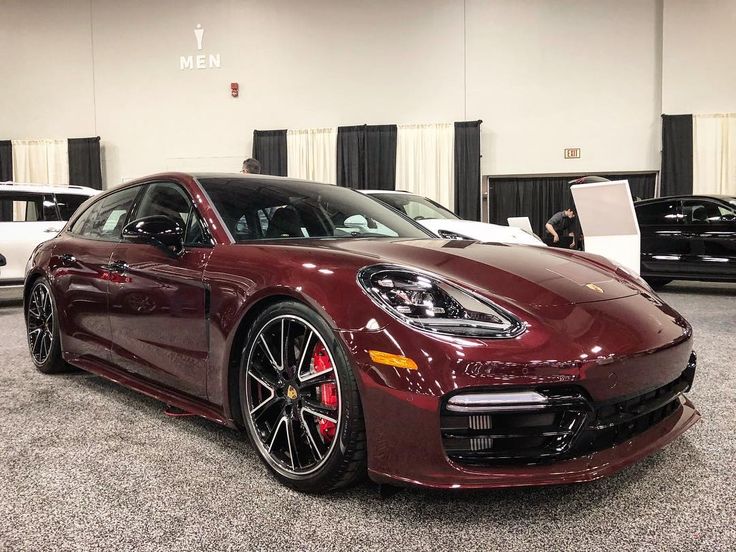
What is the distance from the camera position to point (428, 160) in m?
10.8

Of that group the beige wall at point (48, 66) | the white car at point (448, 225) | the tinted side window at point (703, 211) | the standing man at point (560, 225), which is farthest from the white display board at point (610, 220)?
the beige wall at point (48, 66)

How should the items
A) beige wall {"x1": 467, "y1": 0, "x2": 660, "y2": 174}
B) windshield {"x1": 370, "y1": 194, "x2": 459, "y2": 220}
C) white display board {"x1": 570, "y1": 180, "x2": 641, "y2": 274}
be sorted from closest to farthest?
white display board {"x1": 570, "y1": 180, "x2": 641, "y2": 274} < windshield {"x1": 370, "y1": 194, "x2": 459, "y2": 220} < beige wall {"x1": 467, "y1": 0, "x2": 660, "y2": 174}

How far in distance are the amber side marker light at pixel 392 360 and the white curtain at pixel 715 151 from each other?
10.4 meters

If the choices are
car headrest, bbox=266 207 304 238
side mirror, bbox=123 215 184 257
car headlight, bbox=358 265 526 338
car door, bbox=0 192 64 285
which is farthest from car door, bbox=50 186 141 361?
car door, bbox=0 192 64 285

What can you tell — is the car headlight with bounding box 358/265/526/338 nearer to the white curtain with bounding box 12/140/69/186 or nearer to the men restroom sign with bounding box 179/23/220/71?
the men restroom sign with bounding box 179/23/220/71

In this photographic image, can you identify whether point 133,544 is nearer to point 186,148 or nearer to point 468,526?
point 468,526

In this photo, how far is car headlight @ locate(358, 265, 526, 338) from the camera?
1447 millimetres

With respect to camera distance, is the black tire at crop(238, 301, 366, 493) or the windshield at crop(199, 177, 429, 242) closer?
the black tire at crop(238, 301, 366, 493)

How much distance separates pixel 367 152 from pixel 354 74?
4.99ft

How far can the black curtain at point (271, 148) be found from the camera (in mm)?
11188

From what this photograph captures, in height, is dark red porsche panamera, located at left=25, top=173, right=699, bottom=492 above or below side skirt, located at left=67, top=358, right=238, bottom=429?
above

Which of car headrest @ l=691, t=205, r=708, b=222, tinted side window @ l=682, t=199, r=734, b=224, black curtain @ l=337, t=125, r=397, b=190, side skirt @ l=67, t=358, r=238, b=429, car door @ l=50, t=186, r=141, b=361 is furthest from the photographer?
black curtain @ l=337, t=125, r=397, b=190

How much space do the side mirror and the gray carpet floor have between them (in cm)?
74

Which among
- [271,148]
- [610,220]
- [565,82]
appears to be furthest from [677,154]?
[271,148]
